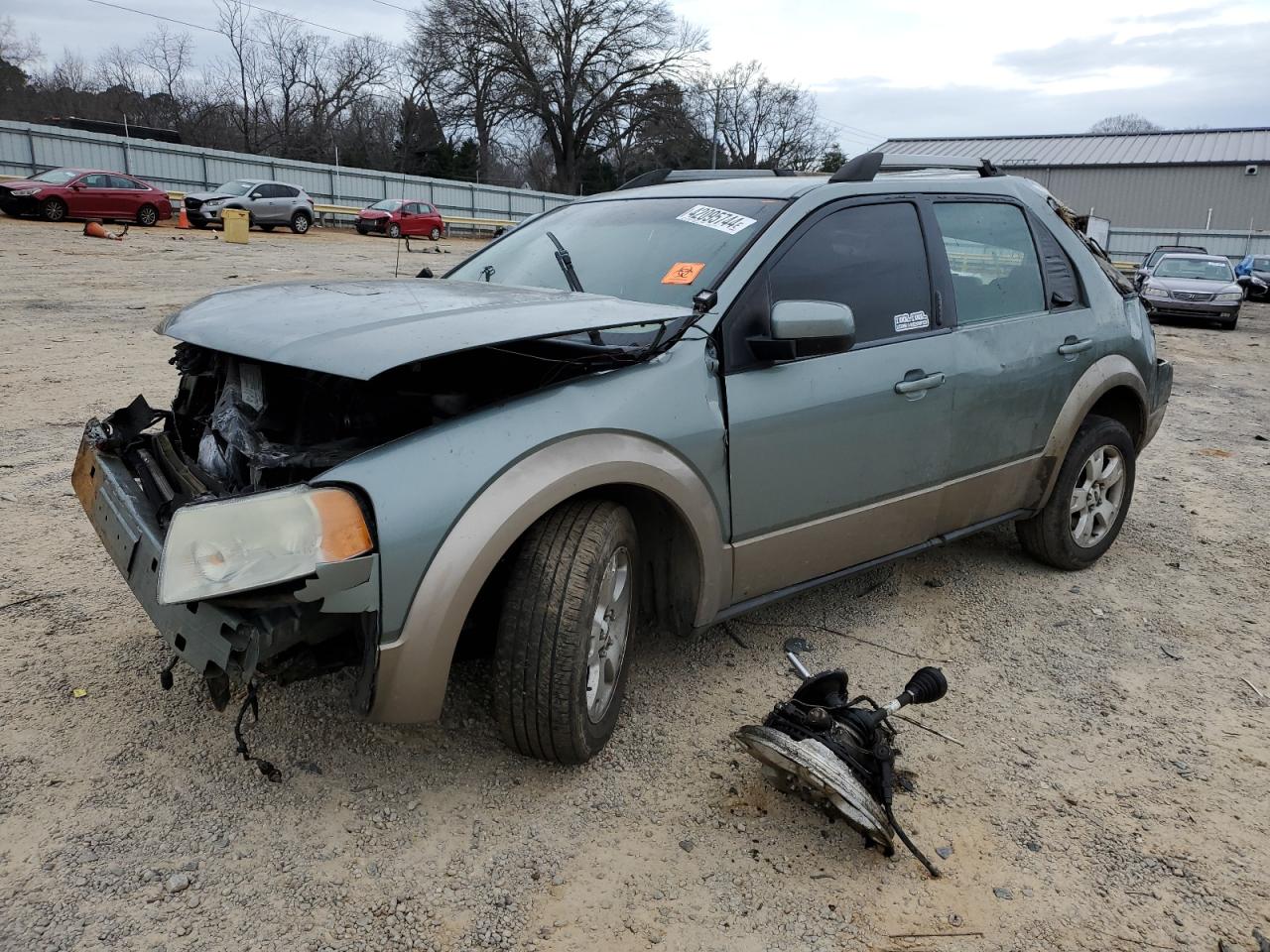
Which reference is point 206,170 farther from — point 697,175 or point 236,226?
point 697,175

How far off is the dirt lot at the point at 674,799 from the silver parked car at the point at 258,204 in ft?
76.1

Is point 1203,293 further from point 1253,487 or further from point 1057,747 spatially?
point 1057,747

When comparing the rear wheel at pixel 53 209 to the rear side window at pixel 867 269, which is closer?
the rear side window at pixel 867 269

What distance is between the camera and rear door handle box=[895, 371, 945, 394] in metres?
3.28

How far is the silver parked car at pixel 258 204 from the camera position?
24.6 meters

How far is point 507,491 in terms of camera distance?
2.33 metres

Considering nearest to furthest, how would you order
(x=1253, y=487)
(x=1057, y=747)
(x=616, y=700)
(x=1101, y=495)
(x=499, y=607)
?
(x=499, y=607)
(x=616, y=700)
(x=1057, y=747)
(x=1101, y=495)
(x=1253, y=487)

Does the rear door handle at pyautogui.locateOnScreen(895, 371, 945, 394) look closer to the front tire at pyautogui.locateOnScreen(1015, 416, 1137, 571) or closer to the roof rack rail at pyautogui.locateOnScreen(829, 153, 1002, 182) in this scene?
the roof rack rail at pyautogui.locateOnScreen(829, 153, 1002, 182)

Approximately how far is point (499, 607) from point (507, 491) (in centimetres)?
39

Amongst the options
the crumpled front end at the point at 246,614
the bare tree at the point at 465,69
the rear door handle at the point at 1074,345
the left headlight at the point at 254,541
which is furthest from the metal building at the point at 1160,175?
the left headlight at the point at 254,541

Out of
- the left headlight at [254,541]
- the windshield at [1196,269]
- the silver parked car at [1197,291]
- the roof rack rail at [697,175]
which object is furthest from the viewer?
the windshield at [1196,269]

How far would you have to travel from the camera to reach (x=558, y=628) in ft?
7.93

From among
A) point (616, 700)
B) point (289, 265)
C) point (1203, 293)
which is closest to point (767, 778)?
point (616, 700)

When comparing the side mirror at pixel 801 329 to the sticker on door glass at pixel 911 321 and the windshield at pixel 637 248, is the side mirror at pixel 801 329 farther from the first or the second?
the sticker on door glass at pixel 911 321
